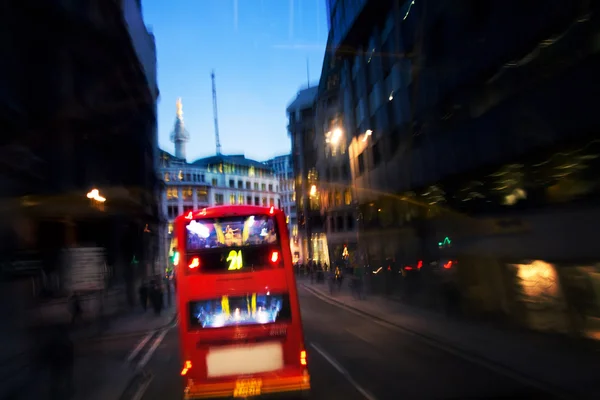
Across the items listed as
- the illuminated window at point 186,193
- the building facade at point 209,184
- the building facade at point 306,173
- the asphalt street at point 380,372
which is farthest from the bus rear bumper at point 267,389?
the illuminated window at point 186,193

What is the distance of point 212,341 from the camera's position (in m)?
7.93

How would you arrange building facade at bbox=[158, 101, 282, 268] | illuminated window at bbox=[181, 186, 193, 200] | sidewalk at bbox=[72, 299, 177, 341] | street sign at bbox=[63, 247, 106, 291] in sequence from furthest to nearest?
illuminated window at bbox=[181, 186, 193, 200] → building facade at bbox=[158, 101, 282, 268] → sidewalk at bbox=[72, 299, 177, 341] → street sign at bbox=[63, 247, 106, 291]

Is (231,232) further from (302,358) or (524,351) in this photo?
(524,351)

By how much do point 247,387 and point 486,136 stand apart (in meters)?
10.6

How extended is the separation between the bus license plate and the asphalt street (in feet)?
3.74

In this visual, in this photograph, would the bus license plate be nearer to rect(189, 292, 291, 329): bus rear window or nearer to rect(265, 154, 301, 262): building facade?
rect(189, 292, 291, 329): bus rear window

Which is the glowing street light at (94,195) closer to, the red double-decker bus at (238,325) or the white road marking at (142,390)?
the white road marking at (142,390)

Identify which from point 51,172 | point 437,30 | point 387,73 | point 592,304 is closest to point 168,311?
point 51,172

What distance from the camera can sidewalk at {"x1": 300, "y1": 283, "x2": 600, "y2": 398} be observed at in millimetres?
8758

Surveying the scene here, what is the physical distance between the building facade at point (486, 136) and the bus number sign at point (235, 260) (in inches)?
307

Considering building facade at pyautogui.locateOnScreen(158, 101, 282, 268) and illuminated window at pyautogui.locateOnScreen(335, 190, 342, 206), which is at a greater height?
building facade at pyautogui.locateOnScreen(158, 101, 282, 268)

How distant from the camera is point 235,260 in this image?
26.7 ft

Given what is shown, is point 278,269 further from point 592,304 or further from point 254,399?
point 592,304

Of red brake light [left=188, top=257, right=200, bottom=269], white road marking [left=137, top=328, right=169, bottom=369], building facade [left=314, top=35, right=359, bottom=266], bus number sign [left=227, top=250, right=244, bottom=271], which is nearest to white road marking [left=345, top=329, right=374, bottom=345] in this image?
white road marking [left=137, top=328, right=169, bottom=369]
